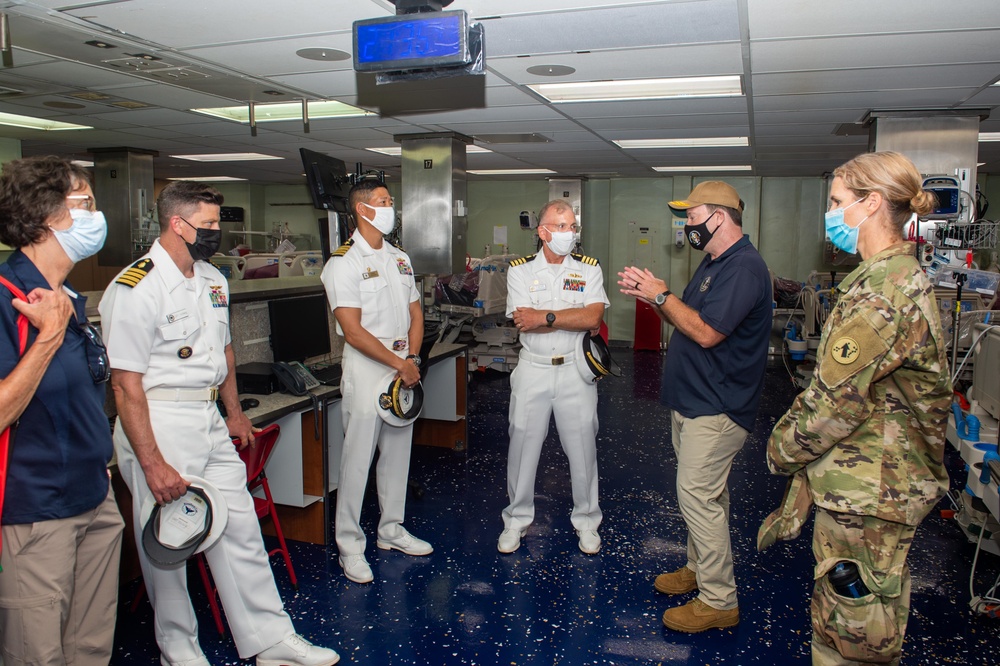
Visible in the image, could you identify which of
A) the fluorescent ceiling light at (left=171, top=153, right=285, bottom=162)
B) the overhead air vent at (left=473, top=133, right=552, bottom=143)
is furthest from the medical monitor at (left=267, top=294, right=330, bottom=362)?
Answer: the fluorescent ceiling light at (left=171, top=153, right=285, bottom=162)

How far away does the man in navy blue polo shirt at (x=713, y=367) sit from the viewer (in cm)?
266

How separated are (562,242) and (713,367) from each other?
103 cm

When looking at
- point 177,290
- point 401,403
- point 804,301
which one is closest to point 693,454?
point 401,403

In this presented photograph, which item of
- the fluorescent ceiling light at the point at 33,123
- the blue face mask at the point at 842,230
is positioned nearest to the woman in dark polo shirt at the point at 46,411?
the blue face mask at the point at 842,230

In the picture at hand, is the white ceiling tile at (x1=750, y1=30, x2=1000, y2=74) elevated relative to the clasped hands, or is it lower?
elevated

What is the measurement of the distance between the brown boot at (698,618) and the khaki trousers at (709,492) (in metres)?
0.02

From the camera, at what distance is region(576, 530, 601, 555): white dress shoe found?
350 cm

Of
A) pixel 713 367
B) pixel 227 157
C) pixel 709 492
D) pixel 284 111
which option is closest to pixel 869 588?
pixel 709 492

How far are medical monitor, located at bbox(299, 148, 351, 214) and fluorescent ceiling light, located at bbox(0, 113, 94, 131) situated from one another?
3.30 meters

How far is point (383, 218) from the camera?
331 centimetres

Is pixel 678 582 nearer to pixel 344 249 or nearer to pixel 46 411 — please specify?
pixel 344 249

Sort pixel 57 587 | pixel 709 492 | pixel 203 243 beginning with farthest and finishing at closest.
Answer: pixel 709 492 < pixel 203 243 < pixel 57 587

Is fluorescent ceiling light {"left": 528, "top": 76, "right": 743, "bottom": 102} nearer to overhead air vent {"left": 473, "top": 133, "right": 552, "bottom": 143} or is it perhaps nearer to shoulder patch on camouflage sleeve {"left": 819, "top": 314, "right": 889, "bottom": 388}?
overhead air vent {"left": 473, "top": 133, "right": 552, "bottom": 143}

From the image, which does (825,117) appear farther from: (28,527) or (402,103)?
(28,527)
